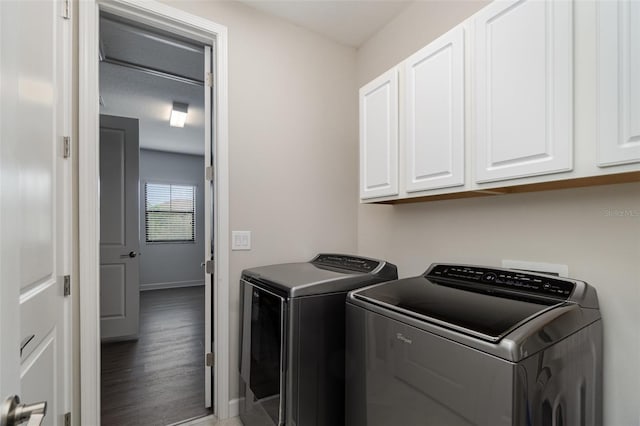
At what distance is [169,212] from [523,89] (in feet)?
20.9

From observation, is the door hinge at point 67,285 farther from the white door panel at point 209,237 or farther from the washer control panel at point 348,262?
the washer control panel at point 348,262

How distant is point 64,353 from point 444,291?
179 centimetres

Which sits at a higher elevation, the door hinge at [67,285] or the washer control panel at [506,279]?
the washer control panel at [506,279]

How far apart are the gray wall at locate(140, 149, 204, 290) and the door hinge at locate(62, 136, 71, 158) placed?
4.93 meters

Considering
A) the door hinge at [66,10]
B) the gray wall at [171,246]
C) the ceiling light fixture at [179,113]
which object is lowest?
the gray wall at [171,246]

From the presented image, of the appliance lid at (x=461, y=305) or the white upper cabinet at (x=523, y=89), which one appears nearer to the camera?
the appliance lid at (x=461, y=305)

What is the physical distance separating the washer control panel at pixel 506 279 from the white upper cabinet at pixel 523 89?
1.39 feet

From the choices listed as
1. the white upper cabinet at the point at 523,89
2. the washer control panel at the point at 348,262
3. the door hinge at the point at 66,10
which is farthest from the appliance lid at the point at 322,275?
the door hinge at the point at 66,10

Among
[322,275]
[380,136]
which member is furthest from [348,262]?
[380,136]

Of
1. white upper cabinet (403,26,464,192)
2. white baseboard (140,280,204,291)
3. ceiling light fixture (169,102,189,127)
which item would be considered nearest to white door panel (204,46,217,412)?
white upper cabinet (403,26,464,192)

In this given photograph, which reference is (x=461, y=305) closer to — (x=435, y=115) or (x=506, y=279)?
(x=506, y=279)

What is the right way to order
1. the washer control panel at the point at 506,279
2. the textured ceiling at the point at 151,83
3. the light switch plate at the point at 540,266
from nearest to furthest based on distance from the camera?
the washer control panel at the point at 506,279 → the light switch plate at the point at 540,266 → the textured ceiling at the point at 151,83

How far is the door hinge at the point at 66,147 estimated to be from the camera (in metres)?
1.49

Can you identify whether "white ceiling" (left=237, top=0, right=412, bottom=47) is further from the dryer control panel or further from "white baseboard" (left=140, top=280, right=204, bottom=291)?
"white baseboard" (left=140, top=280, right=204, bottom=291)
